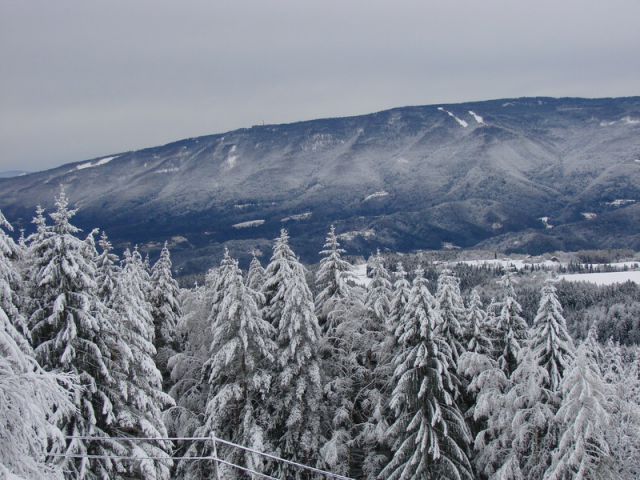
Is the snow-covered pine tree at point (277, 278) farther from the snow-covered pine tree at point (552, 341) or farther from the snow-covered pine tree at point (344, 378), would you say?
the snow-covered pine tree at point (552, 341)

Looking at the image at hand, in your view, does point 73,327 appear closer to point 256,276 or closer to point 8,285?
point 8,285

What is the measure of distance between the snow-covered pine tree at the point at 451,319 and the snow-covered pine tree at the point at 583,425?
7.12 meters

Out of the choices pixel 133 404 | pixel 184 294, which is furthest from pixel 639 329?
pixel 133 404

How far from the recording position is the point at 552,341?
21.7 metres

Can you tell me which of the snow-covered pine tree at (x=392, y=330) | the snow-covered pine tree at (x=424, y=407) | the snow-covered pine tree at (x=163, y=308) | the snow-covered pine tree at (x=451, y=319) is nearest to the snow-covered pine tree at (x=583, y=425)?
the snow-covered pine tree at (x=424, y=407)

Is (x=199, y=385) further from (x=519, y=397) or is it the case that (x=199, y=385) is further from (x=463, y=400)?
(x=519, y=397)

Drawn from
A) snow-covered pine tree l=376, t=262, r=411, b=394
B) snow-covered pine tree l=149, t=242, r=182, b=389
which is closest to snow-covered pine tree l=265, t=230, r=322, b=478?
snow-covered pine tree l=376, t=262, r=411, b=394

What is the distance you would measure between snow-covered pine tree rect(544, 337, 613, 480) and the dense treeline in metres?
0.06

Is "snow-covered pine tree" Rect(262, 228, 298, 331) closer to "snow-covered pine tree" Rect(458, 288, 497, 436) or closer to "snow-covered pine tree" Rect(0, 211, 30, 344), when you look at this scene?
"snow-covered pine tree" Rect(458, 288, 497, 436)

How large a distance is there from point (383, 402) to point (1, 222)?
58.0ft

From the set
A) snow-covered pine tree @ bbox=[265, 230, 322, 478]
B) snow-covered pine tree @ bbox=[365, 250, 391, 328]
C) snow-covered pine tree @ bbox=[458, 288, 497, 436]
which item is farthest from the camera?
snow-covered pine tree @ bbox=[365, 250, 391, 328]

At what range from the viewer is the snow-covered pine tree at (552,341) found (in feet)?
70.2

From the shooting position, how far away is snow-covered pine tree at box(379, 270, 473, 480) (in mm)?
22828

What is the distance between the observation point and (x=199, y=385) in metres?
30.7
